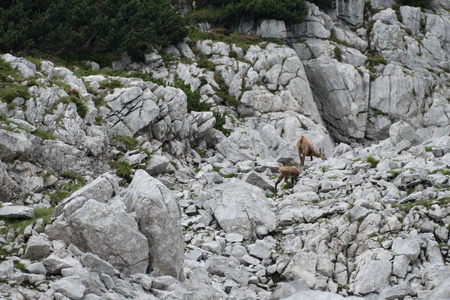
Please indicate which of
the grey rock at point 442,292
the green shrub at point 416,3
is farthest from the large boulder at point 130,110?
the green shrub at point 416,3

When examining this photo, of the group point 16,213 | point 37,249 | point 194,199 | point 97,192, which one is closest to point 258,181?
point 194,199

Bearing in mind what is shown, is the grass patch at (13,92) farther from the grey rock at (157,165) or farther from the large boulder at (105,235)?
the large boulder at (105,235)

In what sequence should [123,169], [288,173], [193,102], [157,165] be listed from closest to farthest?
1. [288,173]
2. [123,169]
3. [157,165]
4. [193,102]

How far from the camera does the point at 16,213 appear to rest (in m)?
10.8

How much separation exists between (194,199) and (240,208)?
11.1 feet

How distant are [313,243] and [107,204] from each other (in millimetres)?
7294

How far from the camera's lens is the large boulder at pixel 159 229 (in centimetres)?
1066

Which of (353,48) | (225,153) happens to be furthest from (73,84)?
(353,48)

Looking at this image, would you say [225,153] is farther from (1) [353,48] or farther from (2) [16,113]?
(1) [353,48]

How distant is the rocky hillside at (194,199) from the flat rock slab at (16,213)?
4 cm

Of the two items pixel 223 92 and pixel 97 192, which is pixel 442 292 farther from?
pixel 223 92

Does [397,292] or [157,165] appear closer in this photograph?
[397,292]

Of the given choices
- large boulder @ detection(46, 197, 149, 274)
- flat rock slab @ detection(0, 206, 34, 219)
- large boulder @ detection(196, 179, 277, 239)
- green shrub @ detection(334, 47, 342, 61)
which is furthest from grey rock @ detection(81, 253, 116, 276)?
green shrub @ detection(334, 47, 342, 61)

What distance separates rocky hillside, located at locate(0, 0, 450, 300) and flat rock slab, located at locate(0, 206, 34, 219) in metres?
0.04
